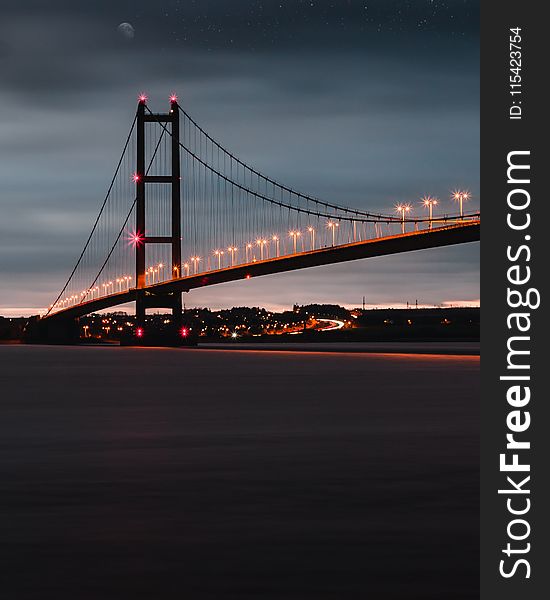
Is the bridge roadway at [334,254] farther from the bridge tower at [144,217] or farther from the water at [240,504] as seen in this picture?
the water at [240,504]

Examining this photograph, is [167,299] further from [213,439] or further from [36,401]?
[213,439]

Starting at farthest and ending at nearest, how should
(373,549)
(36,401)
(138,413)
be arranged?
(36,401) → (138,413) → (373,549)

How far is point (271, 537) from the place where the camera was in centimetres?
1062

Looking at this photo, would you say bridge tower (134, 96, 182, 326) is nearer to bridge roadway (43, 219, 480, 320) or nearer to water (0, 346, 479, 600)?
bridge roadway (43, 219, 480, 320)

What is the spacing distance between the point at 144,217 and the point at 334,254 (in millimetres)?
29737

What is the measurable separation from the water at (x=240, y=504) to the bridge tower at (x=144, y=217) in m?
73.4

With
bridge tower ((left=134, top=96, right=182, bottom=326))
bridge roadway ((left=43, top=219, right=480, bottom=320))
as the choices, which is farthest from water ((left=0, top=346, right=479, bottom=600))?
bridge tower ((left=134, top=96, right=182, bottom=326))

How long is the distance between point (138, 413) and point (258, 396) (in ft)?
22.5

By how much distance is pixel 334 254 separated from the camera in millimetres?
83000

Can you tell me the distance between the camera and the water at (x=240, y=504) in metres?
9.01

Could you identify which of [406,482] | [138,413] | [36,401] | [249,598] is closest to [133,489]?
[406,482]

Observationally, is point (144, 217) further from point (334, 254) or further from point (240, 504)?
point (240, 504)

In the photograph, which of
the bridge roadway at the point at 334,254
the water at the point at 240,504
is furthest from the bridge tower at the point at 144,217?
the water at the point at 240,504

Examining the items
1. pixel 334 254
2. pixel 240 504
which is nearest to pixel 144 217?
pixel 334 254
